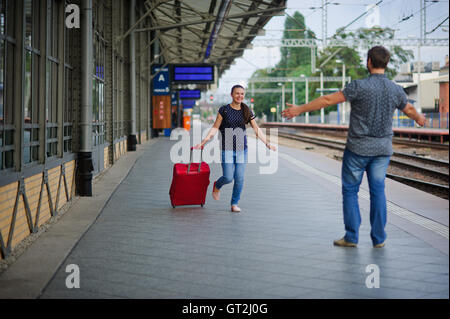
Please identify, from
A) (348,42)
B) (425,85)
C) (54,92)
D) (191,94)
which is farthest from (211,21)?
(425,85)

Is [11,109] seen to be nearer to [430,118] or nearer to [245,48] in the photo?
[245,48]

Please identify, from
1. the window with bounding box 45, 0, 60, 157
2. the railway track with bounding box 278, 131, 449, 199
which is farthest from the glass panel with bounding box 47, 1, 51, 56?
the railway track with bounding box 278, 131, 449, 199

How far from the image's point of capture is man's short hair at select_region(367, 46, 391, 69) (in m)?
5.24

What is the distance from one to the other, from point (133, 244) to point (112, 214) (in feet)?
6.39

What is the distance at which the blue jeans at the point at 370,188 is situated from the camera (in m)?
5.31

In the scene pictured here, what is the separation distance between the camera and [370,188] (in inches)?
211

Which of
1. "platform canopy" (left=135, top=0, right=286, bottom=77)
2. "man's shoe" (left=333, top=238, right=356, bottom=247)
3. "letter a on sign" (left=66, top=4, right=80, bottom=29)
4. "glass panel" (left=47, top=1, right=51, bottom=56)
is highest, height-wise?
"platform canopy" (left=135, top=0, right=286, bottom=77)

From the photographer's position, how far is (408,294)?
3938 mm

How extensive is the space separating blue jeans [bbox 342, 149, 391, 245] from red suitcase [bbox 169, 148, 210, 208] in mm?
2837

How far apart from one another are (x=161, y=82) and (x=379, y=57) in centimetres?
2485

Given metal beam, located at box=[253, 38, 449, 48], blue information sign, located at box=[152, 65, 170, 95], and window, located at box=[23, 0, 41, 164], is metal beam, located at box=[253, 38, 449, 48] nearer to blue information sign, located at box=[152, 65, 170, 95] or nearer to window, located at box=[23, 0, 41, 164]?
blue information sign, located at box=[152, 65, 170, 95]

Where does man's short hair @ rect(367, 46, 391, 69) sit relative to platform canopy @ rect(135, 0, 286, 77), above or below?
below

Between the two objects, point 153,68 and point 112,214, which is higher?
point 153,68

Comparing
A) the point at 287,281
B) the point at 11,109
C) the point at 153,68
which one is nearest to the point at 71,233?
the point at 11,109
